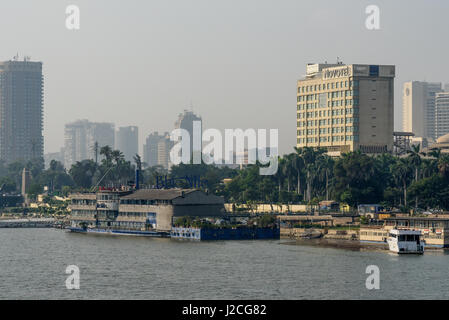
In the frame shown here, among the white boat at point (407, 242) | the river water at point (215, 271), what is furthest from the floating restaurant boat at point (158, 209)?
the white boat at point (407, 242)

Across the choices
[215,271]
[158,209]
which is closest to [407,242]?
[215,271]

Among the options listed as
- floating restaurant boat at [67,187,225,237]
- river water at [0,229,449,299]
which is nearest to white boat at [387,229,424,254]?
river water at [0,229,449,299]

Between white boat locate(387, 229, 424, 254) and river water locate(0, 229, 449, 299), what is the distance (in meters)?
2.90

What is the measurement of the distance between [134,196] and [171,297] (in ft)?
344

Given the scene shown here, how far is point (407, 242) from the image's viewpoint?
139125 mm

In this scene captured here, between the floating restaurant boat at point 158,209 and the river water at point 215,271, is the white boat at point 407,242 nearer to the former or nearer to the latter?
the river water at point 215,271

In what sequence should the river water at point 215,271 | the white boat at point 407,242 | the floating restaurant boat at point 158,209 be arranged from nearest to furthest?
1. the river water at point 215,271
2. the white boat at point 407,242
3. the floating restaurant boat at point 158,209

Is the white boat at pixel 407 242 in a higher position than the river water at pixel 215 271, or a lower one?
higher

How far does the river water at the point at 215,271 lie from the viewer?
95062mm

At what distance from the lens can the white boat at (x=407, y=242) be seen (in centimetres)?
13875

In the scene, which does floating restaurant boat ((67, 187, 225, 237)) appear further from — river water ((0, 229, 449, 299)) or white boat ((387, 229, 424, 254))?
white boat ((387, 229, 424, 254))

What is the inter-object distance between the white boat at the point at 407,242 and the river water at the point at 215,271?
290cm

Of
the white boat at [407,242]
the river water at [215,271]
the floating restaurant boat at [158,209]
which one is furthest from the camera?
the floating restaurant boat at [158,209]

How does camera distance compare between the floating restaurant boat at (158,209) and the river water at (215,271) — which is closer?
the river water at (215,271)
